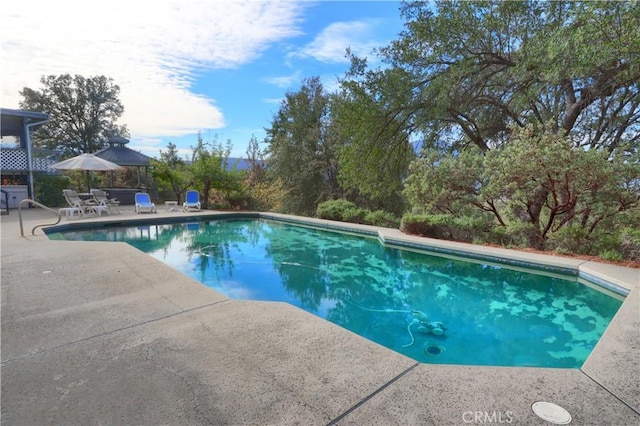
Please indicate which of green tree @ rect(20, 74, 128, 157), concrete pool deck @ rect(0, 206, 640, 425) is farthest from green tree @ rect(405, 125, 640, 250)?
green tree @ rect(20, 74, 128, 157)

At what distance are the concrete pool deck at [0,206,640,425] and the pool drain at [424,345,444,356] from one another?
1372mm

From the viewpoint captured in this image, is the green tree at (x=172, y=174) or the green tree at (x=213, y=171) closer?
the green tree at (x=213, y=171)

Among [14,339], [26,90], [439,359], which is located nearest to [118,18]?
[14,339]

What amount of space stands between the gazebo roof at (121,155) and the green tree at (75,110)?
10177 mm

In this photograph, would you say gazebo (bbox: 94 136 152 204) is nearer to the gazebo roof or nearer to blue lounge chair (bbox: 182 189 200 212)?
the gazebo roof

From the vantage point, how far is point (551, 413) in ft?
6.05

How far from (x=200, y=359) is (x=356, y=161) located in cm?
978

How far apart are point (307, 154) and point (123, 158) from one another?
819 centimetres

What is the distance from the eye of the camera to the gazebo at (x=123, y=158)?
14.1 metres

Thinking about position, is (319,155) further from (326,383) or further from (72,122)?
(72,122)

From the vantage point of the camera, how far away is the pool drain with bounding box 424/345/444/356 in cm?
370

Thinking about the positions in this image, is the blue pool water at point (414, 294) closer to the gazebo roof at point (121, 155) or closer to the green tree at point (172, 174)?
the green tree at point (172, 174)

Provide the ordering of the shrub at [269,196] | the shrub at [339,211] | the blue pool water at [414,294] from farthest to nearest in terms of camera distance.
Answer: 1. the shrub at [269,196]
2. the shrub at [339,211]
3. the blue pool water at [414,294]

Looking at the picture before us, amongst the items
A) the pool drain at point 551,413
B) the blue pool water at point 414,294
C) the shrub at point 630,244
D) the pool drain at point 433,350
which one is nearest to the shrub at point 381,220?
the blue pool water at point 414,294
